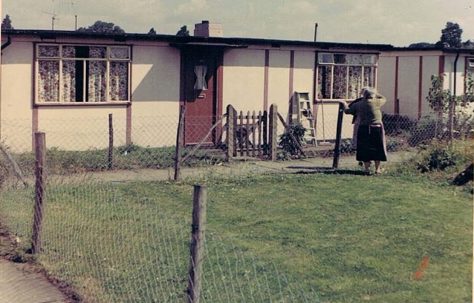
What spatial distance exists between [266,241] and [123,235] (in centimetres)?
168

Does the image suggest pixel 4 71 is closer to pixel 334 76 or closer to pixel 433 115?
pixel 334 76

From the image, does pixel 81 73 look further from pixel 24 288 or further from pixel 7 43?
pixel 24 288

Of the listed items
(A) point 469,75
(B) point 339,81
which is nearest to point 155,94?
(B) point 339,81

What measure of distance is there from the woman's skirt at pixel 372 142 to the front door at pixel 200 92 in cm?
540

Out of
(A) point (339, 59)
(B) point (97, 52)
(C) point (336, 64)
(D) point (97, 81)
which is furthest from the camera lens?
(A) point (339, 59)

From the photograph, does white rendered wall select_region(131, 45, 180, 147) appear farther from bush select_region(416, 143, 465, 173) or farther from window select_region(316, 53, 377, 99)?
bush select_region(416, 143, 465, 173)

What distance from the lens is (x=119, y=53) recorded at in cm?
1728

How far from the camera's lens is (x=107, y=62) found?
17078 mm

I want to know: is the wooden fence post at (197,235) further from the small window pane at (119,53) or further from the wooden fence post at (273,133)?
the small window pane at (119,53)

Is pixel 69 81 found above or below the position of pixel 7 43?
below

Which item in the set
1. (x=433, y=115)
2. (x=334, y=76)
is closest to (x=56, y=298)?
(x=334, y=76)

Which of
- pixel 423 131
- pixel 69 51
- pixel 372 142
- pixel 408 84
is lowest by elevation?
pixel 372 142

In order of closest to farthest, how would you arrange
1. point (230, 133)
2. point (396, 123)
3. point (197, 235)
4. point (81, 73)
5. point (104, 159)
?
1. point (197, 235)
2. point (104, 159)
3. point (230, 133)
4. point (81, 73)
5. point (396, 123)

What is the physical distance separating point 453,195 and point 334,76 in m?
10.1
